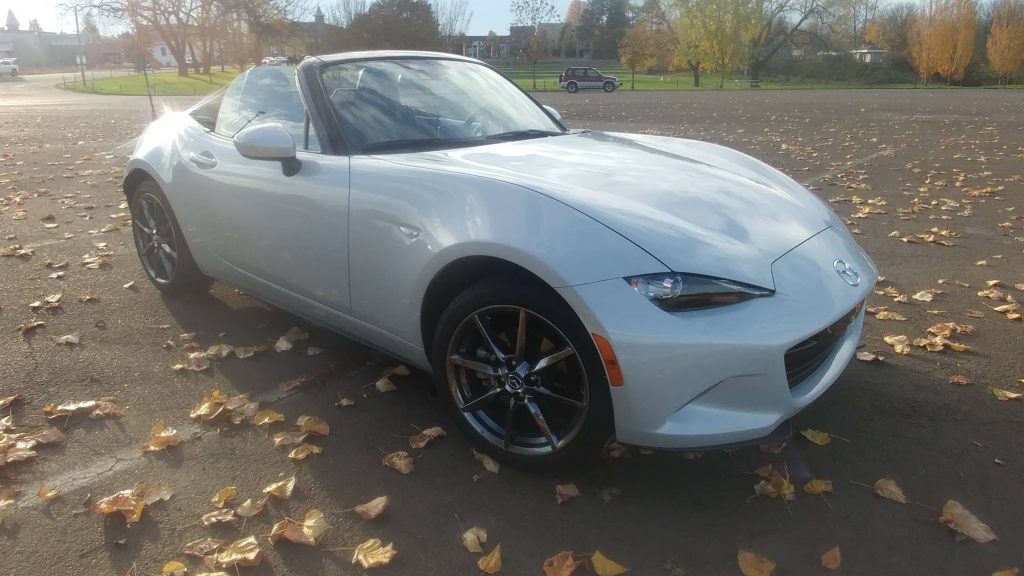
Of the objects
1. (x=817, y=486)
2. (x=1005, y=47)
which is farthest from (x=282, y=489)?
(x=1005, y=47)

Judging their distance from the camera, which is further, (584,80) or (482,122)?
(584,80)

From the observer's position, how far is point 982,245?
581 cm

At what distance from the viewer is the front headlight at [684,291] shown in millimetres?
2281

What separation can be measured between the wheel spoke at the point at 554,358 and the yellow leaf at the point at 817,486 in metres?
1.00

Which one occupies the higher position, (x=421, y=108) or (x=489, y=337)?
(x=421, y=108)

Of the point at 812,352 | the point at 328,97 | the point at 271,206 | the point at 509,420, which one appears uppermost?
the point at 328,97

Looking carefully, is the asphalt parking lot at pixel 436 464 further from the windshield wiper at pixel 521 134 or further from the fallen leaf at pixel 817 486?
the windshield wiper at pixel 521 134

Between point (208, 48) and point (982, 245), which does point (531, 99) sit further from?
point (208, 48)

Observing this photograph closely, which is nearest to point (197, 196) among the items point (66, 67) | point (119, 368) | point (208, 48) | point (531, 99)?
point (119, 368)

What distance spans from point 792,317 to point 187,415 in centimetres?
252

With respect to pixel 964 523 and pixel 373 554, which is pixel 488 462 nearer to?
pixel 373 554

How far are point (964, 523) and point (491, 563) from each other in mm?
1537

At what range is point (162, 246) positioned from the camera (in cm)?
459

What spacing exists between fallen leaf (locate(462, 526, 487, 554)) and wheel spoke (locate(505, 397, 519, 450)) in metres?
0.37
